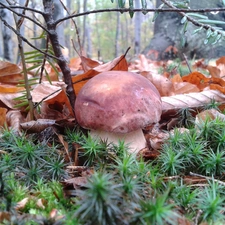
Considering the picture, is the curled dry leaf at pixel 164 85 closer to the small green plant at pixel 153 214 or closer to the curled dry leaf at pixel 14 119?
the curled dry leaf at pixel 14 119

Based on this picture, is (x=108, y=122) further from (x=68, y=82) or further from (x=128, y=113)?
(x=68, y=82)

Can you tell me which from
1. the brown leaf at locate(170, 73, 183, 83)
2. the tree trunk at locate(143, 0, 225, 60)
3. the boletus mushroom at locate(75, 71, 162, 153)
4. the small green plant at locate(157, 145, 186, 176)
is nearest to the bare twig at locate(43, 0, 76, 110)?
the boletus mushroom at locate(75, 71, 162, 153)

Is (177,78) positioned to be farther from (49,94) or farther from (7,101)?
(7,101)


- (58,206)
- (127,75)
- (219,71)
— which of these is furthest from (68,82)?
(219,71)

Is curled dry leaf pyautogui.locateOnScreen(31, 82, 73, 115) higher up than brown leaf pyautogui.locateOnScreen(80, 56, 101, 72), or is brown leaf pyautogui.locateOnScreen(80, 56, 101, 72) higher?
brown leaf pyautogui.locateOnScreen(80, 56, 101, 72)

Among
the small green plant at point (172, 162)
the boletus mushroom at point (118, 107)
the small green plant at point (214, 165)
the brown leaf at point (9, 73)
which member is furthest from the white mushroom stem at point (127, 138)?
the brown leaf at point (9, 73)

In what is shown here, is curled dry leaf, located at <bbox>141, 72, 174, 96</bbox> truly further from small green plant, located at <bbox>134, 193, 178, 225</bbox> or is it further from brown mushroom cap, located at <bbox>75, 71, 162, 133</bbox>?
small green plant, located at <bbox>134, 193, 178, 225</bbox>

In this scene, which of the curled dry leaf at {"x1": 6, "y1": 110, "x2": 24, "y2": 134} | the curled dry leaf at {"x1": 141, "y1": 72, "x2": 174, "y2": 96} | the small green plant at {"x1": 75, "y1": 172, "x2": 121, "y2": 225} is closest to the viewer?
the small green plant at {"x1": 75, "y1": 172, "x2": 121, "y2": 225}
